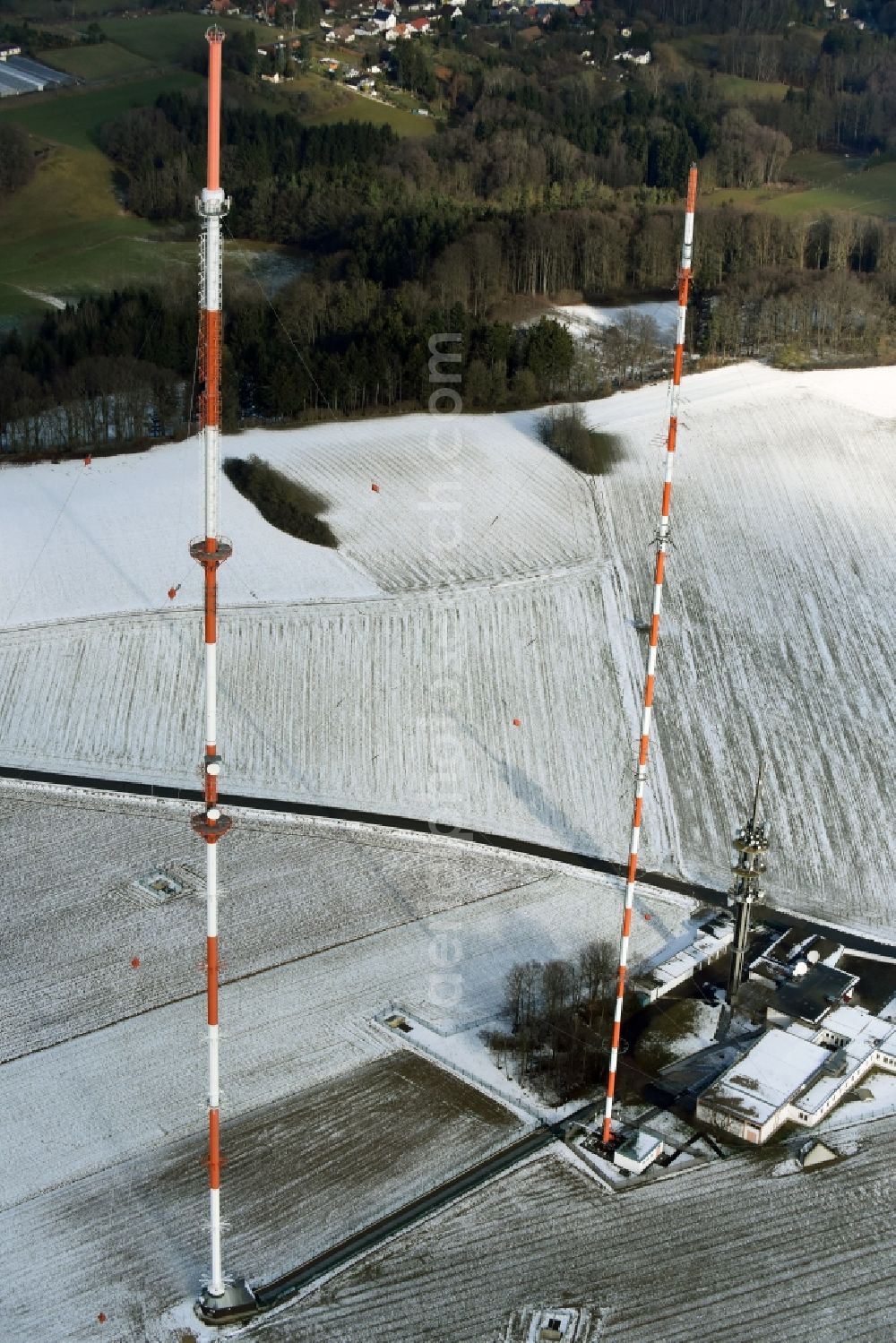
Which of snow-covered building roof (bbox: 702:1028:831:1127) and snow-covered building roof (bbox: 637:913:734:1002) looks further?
snow-covered building roof (bbox: 637:913:734:1002)

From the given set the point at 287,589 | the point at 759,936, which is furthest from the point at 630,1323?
the point at 287,589

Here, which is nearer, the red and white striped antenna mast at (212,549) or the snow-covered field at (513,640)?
the red and white striped antenna mast at (212,549)

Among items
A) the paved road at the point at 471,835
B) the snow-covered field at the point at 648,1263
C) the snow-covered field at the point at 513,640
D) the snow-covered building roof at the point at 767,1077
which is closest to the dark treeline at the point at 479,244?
the snow-covered field at the point at 513,640

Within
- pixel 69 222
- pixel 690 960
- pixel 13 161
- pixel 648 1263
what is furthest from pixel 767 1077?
pixel 13 161

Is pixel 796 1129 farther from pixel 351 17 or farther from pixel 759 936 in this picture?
pixel 351 17

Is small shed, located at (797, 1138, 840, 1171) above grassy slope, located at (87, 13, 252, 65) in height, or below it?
below

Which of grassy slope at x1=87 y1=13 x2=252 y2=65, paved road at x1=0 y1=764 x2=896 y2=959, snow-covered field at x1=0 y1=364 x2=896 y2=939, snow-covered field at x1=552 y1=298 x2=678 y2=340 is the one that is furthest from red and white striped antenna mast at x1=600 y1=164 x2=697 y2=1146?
grassy slope at x1=87 y1=13 x2=252 y2=65

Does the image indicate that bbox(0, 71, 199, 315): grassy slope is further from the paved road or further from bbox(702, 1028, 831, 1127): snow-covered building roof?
bbox(702, 1028, 831, 1127): snow-covered building roof

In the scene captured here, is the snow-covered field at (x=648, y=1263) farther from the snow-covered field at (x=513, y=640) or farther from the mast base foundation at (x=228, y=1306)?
the snow-covered field at (x=513, y=640)
